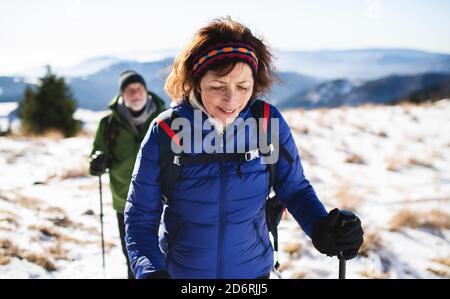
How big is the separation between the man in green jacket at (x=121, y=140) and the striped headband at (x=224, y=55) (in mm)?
2007

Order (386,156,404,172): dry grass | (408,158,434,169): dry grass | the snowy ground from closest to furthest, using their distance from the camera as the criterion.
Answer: the snowy ground
(386,156,404,172): dry grass
(408,158,434,169): dry grass

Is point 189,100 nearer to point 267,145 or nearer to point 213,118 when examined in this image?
point 213,118

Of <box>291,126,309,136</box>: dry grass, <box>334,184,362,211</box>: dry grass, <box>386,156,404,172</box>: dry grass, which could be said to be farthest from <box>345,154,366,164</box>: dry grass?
<box>291,126,309,136</box>: dry grass

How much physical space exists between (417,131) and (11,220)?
1236 cm

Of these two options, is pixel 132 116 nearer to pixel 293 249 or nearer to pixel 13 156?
pixel 293 249

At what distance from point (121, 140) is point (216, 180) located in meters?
2.16

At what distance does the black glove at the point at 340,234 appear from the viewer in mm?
1517

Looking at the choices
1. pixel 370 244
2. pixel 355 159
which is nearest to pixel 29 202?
pixel 370 244

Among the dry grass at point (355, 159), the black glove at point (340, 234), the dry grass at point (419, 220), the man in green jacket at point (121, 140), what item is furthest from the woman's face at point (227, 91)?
the dry grass at point (355, 159)

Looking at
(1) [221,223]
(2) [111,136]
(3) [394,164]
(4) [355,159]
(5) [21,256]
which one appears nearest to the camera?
(1) [221,223]

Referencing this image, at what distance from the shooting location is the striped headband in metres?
1.54

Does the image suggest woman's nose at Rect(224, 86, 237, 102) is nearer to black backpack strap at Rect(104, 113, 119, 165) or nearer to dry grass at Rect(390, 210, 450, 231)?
black backpack strap at Rect(104, 113, 119, 165)

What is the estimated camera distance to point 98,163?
11.3 ft

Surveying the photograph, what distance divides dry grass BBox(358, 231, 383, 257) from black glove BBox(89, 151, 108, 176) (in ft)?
10.4
